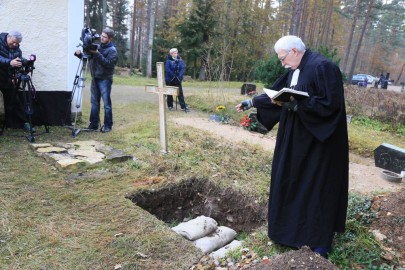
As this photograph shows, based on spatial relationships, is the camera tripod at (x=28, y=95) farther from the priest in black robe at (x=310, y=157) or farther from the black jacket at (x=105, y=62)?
the priest in black robe at (x=310, y=157)

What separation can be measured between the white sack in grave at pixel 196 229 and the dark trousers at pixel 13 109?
4370 millimetres

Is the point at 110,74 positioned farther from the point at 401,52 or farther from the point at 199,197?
the point at 401,52

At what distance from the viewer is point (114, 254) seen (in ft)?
9.91

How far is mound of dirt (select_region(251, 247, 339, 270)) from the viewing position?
2494 mm

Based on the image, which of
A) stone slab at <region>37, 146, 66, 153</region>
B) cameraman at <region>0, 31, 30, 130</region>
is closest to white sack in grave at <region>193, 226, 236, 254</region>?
stone slab at <region>37, 146, 66, 153</region>

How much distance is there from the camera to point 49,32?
22.7ft

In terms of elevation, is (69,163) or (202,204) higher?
(69,163)

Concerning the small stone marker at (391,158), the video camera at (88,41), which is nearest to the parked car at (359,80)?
the small stone marker at (391,158)

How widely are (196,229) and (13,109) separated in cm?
470

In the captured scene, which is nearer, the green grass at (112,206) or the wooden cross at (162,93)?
the green grass at (112,206)

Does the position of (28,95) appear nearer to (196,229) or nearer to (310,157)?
(196,229)

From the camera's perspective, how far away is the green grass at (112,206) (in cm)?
300

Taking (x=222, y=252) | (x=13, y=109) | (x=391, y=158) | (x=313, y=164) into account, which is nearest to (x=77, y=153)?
(x=13, y=109)

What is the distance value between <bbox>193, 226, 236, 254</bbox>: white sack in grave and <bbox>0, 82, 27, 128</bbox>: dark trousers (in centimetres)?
459
